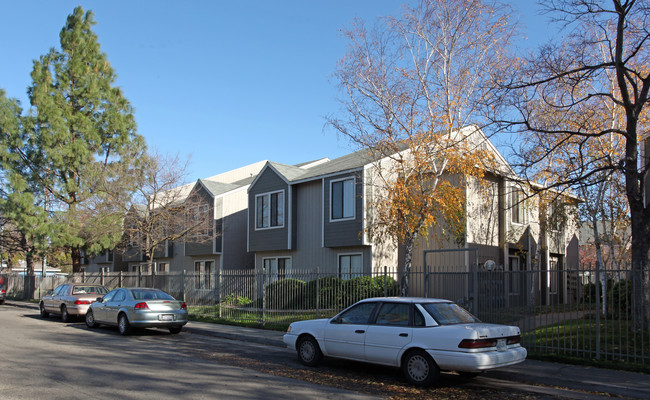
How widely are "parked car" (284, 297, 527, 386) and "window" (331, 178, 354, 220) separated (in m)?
12.5

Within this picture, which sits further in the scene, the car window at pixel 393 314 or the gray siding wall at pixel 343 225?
the gray siding wall at pixel 343 225

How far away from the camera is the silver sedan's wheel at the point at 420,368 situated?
28.4 feet

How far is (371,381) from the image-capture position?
30.7ft

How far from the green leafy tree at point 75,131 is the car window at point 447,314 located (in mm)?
22679

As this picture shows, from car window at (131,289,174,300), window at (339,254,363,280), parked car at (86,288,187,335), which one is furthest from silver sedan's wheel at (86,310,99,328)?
window at (339,254,363,280)

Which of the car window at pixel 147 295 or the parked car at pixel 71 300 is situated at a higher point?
the car window at pixel 147 295

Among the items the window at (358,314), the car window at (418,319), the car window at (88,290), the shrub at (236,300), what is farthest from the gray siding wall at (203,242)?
the car window at (418,319)

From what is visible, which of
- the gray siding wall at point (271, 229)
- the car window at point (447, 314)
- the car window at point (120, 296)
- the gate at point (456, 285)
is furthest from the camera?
the gray siding wall at point (271, 229)

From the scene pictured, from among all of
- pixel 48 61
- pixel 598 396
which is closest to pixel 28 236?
pixel 48 61

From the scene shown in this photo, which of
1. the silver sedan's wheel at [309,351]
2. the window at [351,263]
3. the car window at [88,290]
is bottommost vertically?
the silver sedan's wheel at [309,351]

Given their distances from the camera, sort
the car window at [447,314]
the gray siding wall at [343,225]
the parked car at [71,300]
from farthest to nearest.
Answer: the gray siding wall at [343,225] → the parked car at [71,300] → the car window at [447,314]

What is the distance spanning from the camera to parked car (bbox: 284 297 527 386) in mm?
8445

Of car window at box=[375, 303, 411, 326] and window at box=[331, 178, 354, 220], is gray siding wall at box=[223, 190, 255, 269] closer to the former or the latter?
window at box=[331, 178, 354, 220]

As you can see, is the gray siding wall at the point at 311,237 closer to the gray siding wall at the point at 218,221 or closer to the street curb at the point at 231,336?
the gray siding wall at the point at 218,221
